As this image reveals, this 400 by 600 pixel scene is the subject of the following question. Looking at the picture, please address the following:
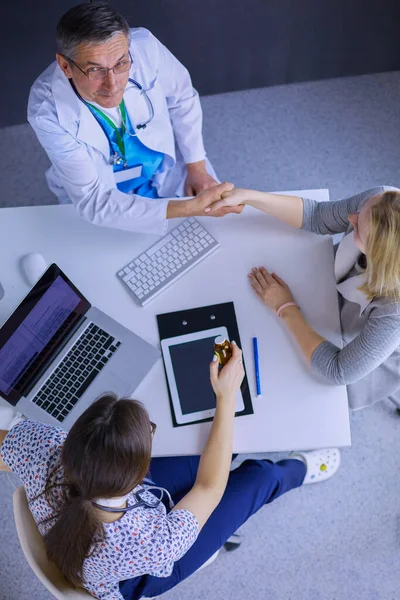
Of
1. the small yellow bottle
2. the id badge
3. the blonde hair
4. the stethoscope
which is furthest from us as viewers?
the id badge

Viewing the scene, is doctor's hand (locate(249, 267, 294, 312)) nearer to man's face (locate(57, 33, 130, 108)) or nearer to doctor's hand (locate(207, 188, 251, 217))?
doctor's hand (locate(207, 188, 251, 217))

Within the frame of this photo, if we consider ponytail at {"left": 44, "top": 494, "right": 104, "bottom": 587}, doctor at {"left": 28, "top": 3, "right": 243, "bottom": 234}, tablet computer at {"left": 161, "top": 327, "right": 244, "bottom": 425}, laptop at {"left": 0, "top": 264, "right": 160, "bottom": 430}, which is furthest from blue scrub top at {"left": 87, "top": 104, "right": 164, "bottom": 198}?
ponytail at {"left": 44, "top": 494, "right": 104, "bottom": 587}

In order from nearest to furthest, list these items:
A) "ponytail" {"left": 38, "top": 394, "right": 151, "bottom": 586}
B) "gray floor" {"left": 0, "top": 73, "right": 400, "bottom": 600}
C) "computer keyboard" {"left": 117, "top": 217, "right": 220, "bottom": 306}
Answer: "ponytail" {"left": 38, "top": 394, "right": 151, "bottom": 586} < "computer keyboard" {"left": 117, "top": 217, "right": 220, "bottom": 306} < "gray floor" {"left": 0, "top": 73, "right": 400, "bottom": 600}

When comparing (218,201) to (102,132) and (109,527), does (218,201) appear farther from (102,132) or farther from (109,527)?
(109,527)

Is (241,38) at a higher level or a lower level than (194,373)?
higher

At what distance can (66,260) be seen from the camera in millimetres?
1645

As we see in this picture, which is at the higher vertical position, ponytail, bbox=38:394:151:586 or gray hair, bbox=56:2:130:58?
gray hair, bbox=56:2:130:58

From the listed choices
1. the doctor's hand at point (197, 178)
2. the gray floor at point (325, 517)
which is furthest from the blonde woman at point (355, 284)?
the gray floor at point (325, 517)

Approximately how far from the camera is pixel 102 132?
1.68 m

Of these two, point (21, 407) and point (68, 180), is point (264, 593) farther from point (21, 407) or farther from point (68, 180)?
point (68, 180)

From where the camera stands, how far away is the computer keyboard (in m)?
1.57

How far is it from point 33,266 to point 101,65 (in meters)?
0.54

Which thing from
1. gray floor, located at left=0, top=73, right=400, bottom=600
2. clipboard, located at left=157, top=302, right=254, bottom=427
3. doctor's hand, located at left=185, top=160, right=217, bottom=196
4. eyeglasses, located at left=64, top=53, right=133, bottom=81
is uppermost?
eyeglasses, located at left=64, top=53, right=133, bottom=81

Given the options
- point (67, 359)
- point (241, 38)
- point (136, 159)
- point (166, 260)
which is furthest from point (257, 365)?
point (241, 38)
